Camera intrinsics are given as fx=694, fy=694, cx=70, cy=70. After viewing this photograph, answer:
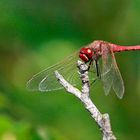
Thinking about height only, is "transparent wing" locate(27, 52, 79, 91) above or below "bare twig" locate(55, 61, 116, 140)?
above

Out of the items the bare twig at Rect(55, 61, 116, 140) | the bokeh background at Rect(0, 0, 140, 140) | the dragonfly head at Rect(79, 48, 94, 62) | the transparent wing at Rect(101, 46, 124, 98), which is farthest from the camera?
the bokeh background at Rect(0, 0, 140, 140)

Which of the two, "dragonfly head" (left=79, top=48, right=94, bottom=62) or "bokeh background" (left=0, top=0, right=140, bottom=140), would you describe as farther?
"bokeh background" (left=0, top=0, right=140, bottom=140)

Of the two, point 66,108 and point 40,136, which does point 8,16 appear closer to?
point 66,108

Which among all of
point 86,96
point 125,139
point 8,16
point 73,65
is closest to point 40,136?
point 73,65

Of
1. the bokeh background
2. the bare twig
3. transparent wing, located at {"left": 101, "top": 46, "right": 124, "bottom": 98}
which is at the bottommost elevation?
the bare twig

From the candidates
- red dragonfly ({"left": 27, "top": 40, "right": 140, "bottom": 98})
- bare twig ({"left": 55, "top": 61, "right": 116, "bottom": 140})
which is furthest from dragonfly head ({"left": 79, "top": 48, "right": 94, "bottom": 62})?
bare twig ({"left": 55, "top": 61, "right": 116, "bottom": 140})

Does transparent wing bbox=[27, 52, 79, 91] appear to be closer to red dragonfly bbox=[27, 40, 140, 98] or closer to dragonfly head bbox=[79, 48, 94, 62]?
red dragonfly bbox=[27, 40, 140, 98]

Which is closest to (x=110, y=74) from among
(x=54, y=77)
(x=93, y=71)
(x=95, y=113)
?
(x=93, y=71)

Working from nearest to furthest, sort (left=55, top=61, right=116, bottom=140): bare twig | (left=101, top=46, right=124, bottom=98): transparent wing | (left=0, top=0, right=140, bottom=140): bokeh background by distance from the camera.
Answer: (left=55, top=61, right=116, bottom=140): bare twig
(left=101, top=46, right=124, bottom=98): transparent wing
(left=0, top=0, right=140, bottom=140): bokeh background
